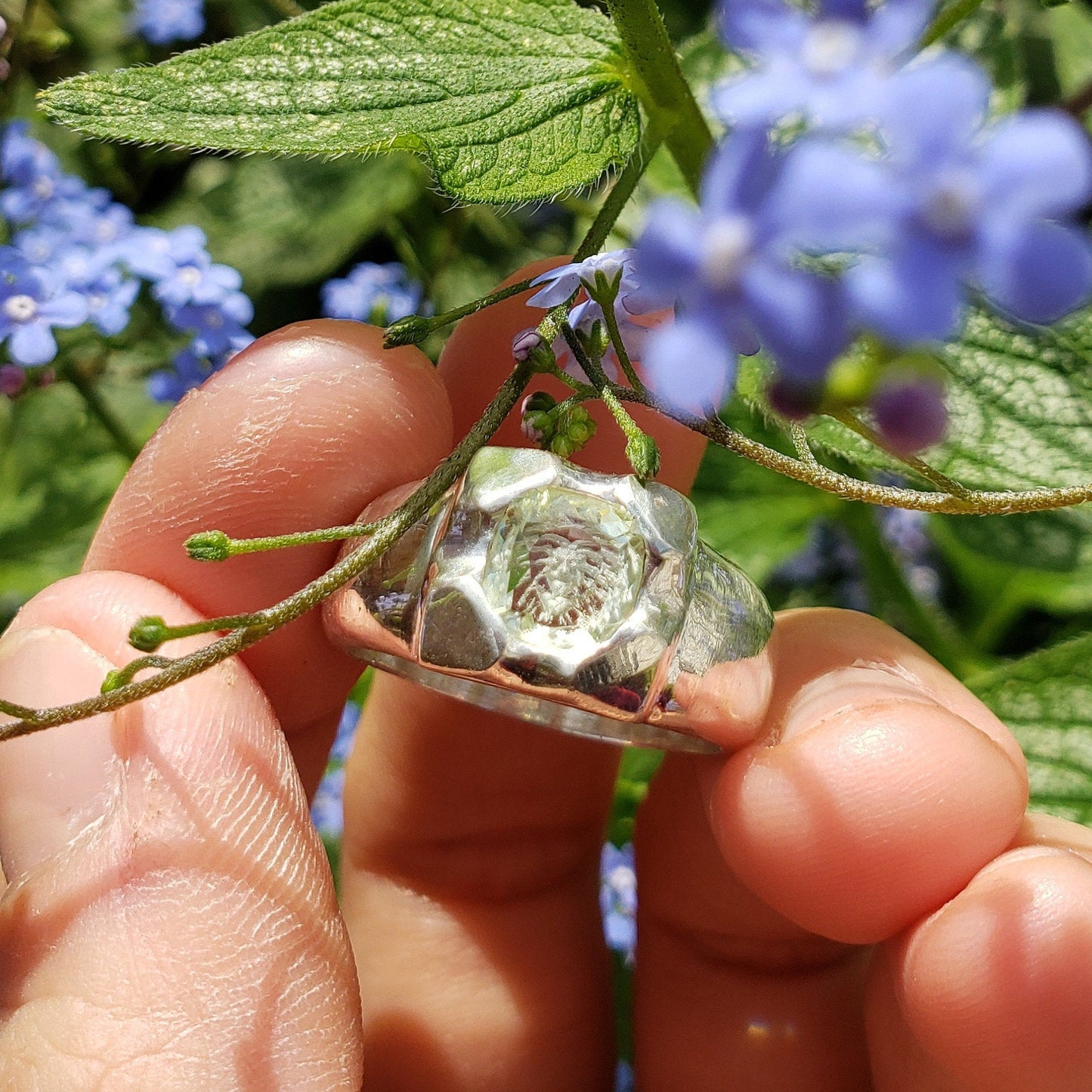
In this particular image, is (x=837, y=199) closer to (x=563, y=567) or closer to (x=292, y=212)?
(x=563, y=567)

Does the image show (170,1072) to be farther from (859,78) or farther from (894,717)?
(859,78)

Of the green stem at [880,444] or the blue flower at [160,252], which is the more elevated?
the blue flower at [160,252]

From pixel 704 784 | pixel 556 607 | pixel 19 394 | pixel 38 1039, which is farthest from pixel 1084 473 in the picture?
pixel 19 394

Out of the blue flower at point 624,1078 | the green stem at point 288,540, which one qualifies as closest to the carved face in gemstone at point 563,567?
the green stem at point 288,540

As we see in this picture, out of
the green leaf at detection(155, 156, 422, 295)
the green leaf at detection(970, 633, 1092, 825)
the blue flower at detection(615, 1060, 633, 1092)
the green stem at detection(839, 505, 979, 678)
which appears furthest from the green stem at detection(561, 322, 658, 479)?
the green leaf at detection(155, 156, 422, 295)

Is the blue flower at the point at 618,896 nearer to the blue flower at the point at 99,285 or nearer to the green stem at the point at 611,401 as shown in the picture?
the green stem at the point at 611,401

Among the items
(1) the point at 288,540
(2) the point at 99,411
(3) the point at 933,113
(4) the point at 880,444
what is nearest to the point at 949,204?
(3) the point at 933,113
